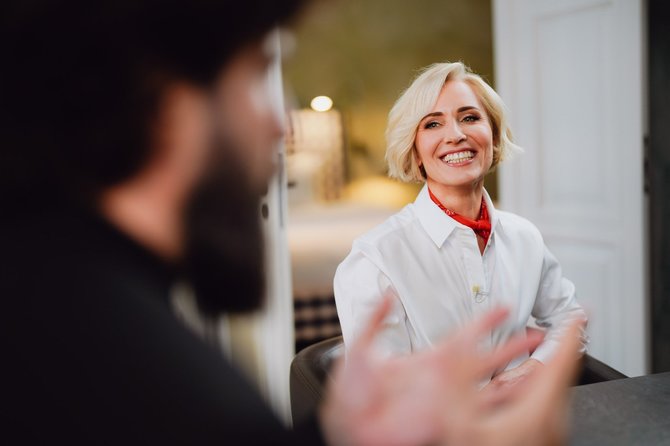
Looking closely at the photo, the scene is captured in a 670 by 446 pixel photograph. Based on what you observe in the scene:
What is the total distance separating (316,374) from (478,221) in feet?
1.56

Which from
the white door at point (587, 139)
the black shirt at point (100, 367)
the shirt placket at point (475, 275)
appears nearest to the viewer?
the black shirt at point (100, 367)

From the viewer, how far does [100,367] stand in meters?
0.35

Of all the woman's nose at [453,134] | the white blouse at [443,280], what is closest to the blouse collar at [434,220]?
the white blouse at [443,280]

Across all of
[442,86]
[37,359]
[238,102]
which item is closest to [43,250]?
[37,359]

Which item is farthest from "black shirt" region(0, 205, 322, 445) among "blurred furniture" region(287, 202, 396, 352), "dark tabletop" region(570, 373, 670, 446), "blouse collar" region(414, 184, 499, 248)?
"blurred furniture" region(287, 202, 396, 352)

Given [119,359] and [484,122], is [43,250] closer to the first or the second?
[119,359]

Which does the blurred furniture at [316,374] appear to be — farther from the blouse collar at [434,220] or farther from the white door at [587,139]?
the white door at [587,139]

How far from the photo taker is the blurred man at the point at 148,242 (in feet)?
1.14

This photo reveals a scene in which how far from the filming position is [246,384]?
361mm

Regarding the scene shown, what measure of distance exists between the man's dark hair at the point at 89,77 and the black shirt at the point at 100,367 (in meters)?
0.06

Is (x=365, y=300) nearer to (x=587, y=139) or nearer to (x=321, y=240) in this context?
(x=587, y=139)

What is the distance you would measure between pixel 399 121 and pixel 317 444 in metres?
0.98

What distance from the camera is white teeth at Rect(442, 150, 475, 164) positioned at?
1.27 m

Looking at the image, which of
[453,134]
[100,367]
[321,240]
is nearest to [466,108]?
[453,134]
